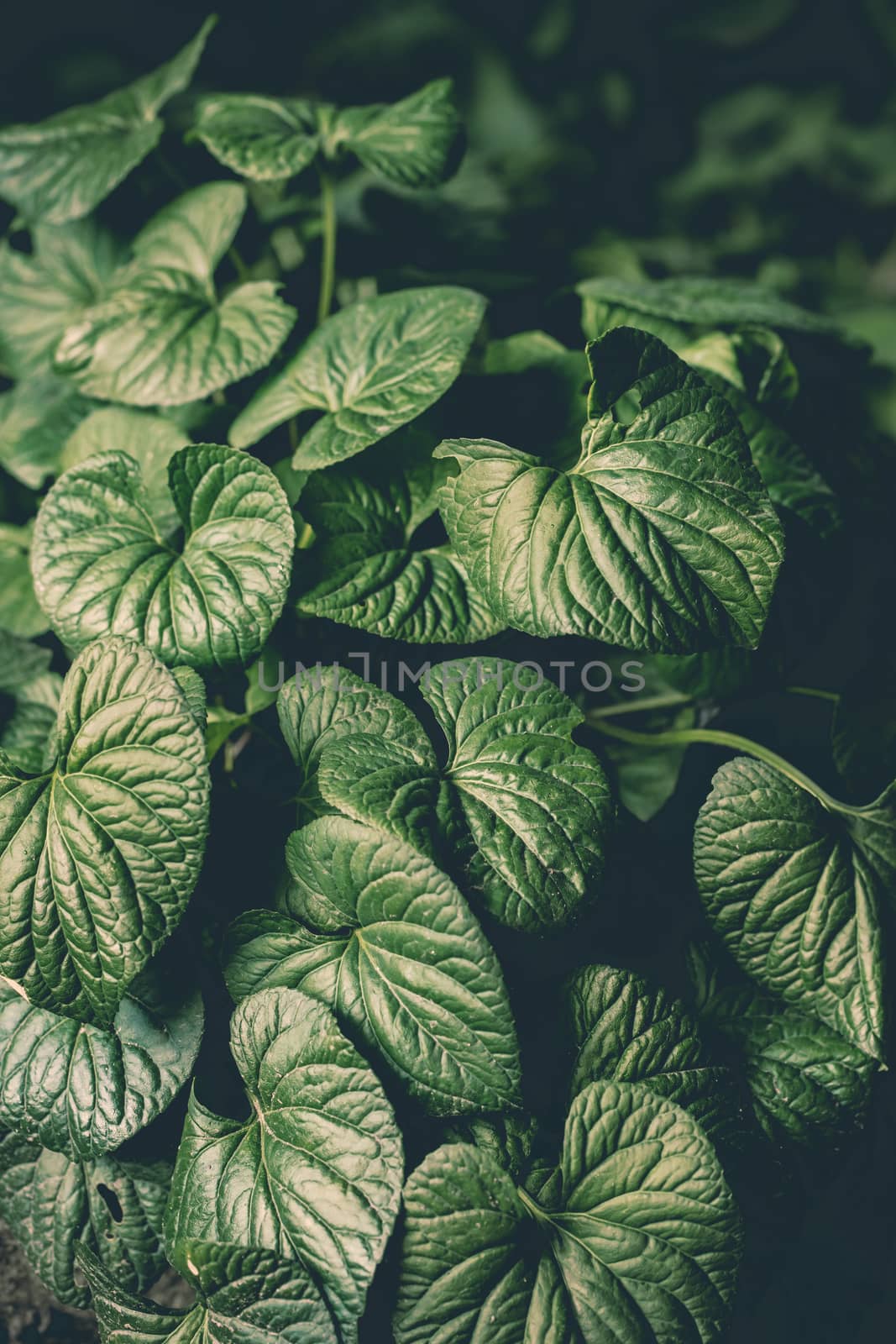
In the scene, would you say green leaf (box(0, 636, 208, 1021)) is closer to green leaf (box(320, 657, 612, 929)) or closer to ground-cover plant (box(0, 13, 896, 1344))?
ground-cover plant (box(0, 13, 896, 1344))

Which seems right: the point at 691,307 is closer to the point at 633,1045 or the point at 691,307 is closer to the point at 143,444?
the point at 143,444

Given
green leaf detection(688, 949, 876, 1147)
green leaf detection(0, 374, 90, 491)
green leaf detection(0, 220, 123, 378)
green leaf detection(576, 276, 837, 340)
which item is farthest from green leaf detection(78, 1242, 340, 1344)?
green leaf detection(0, 220, 123, 378)

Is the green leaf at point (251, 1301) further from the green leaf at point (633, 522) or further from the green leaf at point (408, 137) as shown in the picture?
the green leaf at point (408, 137)

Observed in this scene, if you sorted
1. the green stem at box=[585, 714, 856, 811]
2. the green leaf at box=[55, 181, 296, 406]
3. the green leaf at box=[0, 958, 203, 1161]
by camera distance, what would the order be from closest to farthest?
the green leaf at box=[0, 958, 203, 1161]
the green stem at box=[585, 714, 856, 811]
the green leaf at box=[55, 181, 296, 406]

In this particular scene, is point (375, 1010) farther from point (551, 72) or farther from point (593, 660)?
point (551, 72)

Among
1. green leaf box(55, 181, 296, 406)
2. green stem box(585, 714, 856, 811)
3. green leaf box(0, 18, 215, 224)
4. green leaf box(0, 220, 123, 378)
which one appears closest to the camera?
green stem box(585, 714, 856, 811)

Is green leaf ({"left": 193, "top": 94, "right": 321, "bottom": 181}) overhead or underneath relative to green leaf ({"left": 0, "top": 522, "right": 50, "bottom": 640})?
overhead

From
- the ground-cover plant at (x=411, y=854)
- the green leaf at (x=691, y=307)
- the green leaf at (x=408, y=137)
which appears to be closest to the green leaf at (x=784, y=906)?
the ground-cover plant at (x=411, y=854)

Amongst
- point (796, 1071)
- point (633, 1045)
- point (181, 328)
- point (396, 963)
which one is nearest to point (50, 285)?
point (181, 328)
